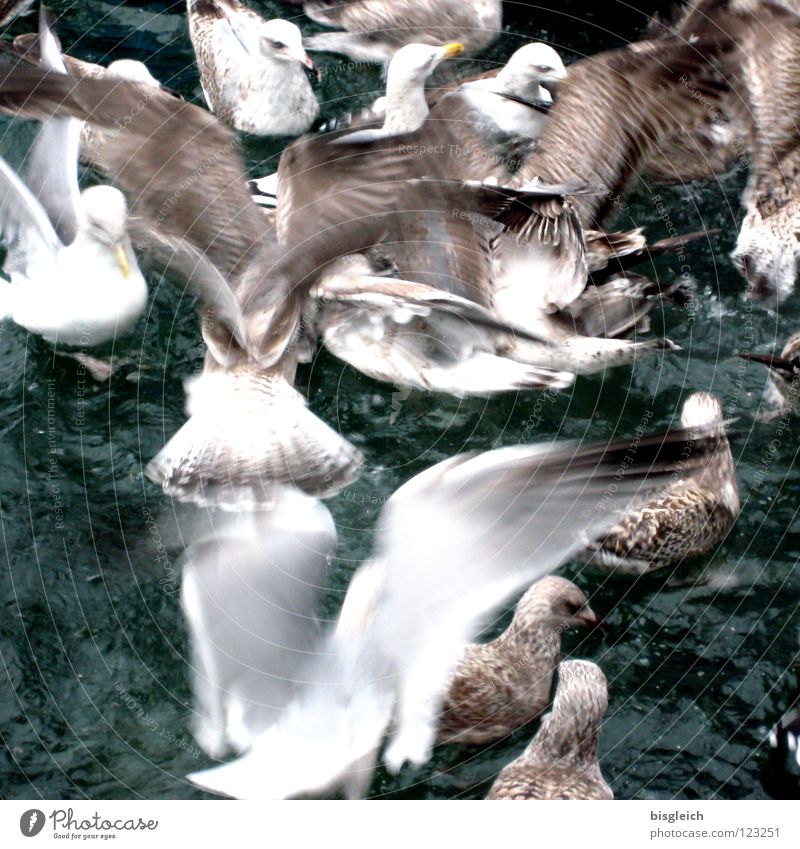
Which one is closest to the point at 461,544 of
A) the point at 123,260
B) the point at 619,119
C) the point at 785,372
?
the point at 785,372

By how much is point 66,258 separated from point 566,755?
8.17ft

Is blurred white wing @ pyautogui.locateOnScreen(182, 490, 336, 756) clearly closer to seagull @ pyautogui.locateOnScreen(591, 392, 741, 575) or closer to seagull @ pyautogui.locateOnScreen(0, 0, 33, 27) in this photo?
seagull @ pyautogui.locateOnScreen(591, 392, 741, 575)

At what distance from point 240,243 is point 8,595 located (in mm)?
1446

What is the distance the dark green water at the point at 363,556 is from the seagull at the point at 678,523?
109 millimetres

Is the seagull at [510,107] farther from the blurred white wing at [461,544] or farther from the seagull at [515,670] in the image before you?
the seagull at [515,670]

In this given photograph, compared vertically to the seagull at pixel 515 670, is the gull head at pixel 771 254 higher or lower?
higher

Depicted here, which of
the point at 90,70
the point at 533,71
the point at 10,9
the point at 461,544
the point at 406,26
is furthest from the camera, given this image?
the point at 10,9

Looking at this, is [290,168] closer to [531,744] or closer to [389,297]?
[389,297]

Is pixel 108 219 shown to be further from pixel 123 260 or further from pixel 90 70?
pixel 90 70

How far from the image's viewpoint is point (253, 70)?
554cm

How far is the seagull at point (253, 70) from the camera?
549 cm

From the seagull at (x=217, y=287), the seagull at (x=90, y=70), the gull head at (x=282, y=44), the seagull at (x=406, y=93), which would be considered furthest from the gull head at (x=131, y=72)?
the seagull at (x=406, y=93)
